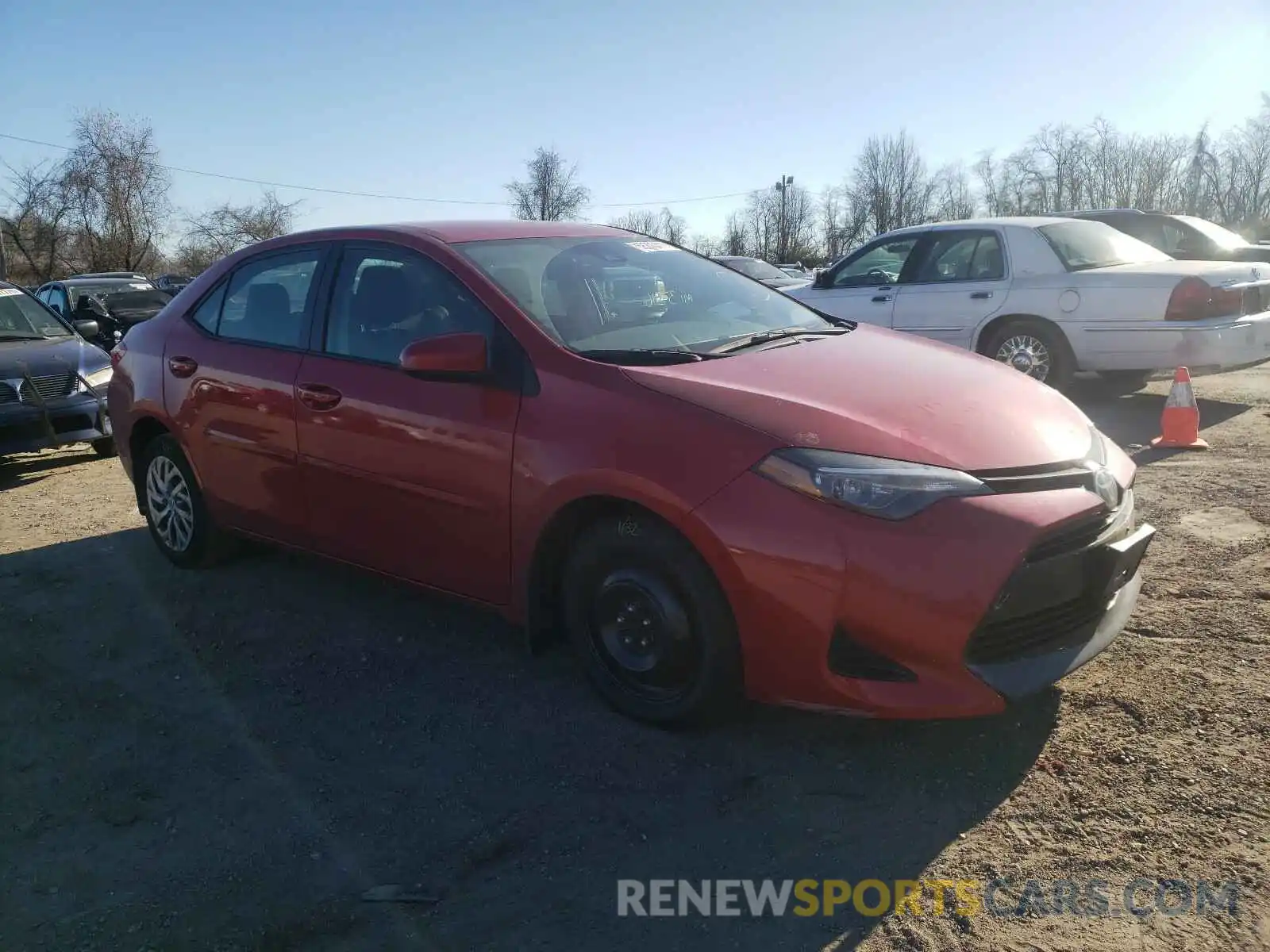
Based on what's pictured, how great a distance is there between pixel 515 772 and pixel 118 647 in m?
2.14

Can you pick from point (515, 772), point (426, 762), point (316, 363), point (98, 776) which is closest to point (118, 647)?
point (98, 776)

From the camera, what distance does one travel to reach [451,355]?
3.38m

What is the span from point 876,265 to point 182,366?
650 centimetres

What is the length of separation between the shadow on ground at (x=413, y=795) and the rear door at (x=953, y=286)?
5.87 metres

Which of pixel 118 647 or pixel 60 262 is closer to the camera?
pixel 118 647

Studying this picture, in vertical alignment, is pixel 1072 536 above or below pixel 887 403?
below

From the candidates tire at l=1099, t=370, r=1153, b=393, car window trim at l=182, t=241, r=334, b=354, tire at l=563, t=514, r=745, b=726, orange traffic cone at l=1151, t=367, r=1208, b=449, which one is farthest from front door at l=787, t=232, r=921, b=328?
tire at l=563, t=514, r=745, b=726

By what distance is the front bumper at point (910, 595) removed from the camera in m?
2.67

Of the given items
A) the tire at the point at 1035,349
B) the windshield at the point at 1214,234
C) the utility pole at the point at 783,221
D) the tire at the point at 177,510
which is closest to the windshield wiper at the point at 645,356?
the tire at the point at 177,510

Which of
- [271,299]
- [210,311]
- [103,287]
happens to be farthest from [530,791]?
[103,287]

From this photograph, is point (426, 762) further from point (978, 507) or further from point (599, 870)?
point (978, 507)

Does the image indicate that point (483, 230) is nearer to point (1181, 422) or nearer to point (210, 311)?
point (210, 311)

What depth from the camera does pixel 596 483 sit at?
3.11m

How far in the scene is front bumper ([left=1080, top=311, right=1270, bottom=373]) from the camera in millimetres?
7453
